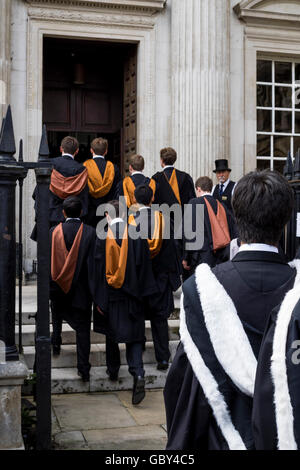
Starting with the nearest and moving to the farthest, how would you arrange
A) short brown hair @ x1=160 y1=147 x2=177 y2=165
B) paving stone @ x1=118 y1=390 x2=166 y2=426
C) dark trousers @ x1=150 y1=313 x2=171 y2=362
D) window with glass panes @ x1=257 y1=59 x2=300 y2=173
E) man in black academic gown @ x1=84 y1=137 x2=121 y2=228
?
1. paving stone @ x1=118 y1=390 x2=166 y2=426
2. dark trousers @ x1=150 y1=313 x2=171 y2=362
3. man in black academic gown @ x1=84 y1=137 x2=121 y2=228
4. short brown hair @ x1=160 y1=147 x2=177 y2=165
5. window with glass panes @ x1=257 y1=59 x2=300 y2=173

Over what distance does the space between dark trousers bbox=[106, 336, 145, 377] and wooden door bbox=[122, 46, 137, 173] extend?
18.5 feet

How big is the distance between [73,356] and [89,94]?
7.06 meters

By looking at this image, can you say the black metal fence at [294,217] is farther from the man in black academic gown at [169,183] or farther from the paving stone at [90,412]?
the man in black academic gown at [169,183]

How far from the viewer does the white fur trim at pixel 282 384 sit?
1.77 metres

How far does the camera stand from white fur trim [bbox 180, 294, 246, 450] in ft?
6.66

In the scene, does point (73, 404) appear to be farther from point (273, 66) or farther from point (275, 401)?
point (273, 66)

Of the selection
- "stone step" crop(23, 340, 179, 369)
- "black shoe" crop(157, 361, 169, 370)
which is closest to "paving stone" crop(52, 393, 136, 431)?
"stone step" crop(23, 340, 179, 369)

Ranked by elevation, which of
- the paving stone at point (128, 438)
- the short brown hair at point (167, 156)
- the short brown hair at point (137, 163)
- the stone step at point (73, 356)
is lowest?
the paving stone at point (128, 438)

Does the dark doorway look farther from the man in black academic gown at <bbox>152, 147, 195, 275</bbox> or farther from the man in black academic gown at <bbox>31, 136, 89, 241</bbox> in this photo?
the man in black academic gown at <bbox>31, 136, 89, 241</bbox>

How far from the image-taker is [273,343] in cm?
185

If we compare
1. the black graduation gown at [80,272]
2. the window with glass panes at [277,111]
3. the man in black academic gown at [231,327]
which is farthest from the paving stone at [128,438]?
the window with glass panes at [277,111]

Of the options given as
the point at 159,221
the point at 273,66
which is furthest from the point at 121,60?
the point at 159,221

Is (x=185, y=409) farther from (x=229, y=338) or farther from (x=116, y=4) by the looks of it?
(x=116, y=4)

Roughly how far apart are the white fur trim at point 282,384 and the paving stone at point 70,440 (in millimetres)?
3000
